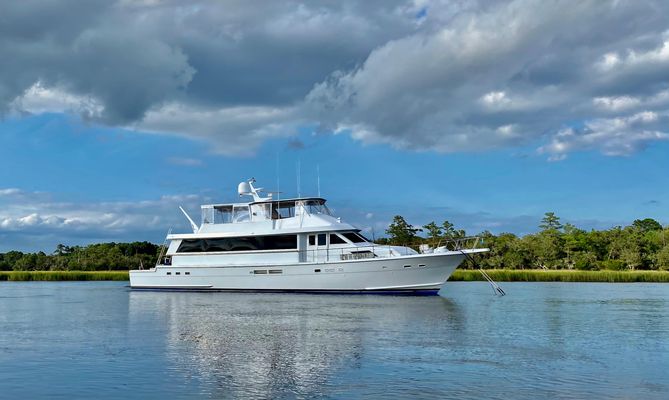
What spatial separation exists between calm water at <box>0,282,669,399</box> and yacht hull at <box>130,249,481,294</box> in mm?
3948

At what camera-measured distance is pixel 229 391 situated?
464 inches

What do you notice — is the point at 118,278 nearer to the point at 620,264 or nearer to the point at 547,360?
the point at 620,264

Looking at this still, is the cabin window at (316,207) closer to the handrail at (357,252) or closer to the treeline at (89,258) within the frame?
the handrail at (357,252)

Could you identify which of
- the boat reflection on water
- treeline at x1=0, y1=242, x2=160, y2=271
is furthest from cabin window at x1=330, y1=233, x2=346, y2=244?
treeline at x1=0, y1=242, x2=160, y2=271

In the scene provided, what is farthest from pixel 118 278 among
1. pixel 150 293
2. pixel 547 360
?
pixel 547 360

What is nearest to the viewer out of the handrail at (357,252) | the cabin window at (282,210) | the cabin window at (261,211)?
the handrail at (357,252)

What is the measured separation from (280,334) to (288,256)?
656 inches

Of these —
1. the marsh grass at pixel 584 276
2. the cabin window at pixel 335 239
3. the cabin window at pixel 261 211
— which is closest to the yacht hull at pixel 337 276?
the cabin window at pixel 335 239

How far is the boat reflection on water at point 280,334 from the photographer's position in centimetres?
1296

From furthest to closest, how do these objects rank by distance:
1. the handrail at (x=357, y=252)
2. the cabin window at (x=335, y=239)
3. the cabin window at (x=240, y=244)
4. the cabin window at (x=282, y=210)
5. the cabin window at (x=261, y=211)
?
the cabin window at (x=261, y=211) < the cabin window at (x=282, y=210) < the cabin window at (x=240, y=244) < the cabin window at (x=335, y=239) < the handrail at (x=357, y=252)

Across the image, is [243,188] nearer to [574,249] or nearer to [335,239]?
[335,239]

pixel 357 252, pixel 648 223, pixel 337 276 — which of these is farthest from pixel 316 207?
pixel 648 223

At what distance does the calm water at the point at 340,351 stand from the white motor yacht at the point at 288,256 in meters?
4.27

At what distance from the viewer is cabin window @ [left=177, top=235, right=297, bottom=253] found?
1430 inches
